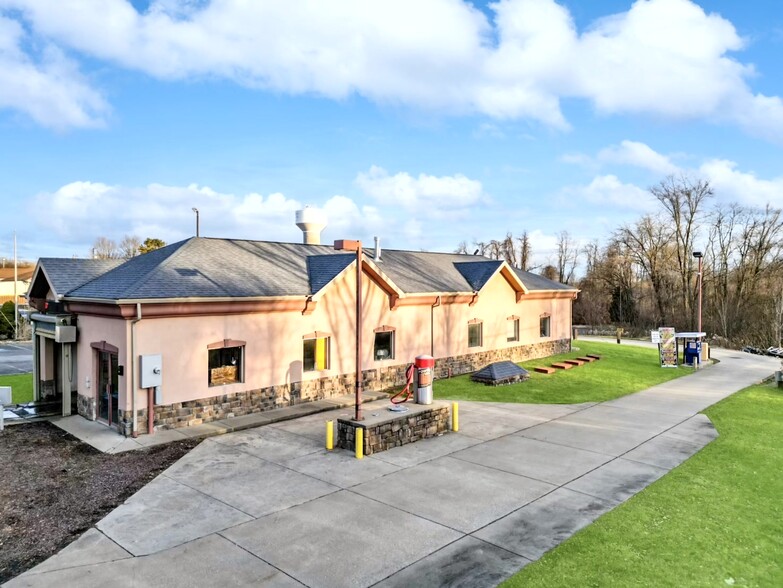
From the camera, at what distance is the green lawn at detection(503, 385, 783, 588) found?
6.92 meters

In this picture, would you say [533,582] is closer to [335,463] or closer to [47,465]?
[335,463]

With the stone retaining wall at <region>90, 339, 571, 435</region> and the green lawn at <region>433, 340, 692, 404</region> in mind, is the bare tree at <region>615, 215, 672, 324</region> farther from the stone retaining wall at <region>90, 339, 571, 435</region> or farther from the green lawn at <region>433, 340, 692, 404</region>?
the stone retaining wall at <region>90, 339, 571, 435</region>

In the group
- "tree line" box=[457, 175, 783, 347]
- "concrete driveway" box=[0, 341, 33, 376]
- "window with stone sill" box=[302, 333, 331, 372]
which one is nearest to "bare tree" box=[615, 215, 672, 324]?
"tree line" box=[457, 175, 783, 347]

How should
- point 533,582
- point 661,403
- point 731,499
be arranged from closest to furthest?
1. point 533,582
2. point 731,499
3. point 661,403

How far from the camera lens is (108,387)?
47.1ft

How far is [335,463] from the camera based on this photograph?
38.2ft

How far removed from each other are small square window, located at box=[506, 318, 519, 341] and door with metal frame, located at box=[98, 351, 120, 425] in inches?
693

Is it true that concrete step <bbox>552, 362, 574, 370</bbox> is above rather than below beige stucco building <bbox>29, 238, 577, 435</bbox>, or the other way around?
below

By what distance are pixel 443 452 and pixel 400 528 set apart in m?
4.18

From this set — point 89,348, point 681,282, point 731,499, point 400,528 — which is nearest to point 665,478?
point 731,499

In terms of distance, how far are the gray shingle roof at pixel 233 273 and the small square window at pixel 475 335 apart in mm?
1777

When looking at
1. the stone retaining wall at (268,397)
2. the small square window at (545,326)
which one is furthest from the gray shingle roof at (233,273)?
the small square window at (545,326)

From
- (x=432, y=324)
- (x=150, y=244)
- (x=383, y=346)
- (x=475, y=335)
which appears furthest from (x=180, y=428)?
(x=150, y=244)

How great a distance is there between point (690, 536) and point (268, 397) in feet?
38.2
